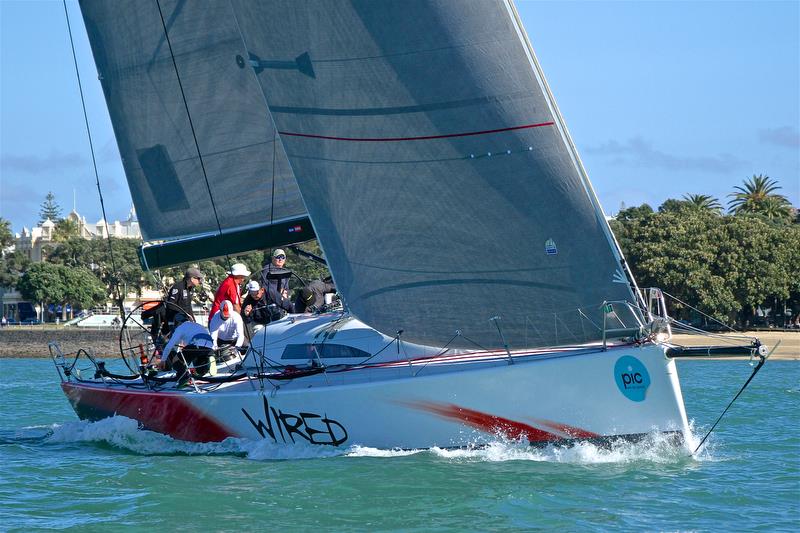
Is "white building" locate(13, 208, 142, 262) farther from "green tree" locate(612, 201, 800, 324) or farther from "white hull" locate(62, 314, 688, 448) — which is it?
"white hull" locate(62, 314, 688, 448)

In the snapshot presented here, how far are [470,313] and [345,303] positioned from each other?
58.5 inches

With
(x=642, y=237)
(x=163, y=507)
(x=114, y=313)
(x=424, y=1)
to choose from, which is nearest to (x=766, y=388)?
(x=424, y=1)

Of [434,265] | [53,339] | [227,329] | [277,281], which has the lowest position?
[227,329]

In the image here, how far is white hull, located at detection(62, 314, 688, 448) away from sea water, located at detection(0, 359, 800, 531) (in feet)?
0.57

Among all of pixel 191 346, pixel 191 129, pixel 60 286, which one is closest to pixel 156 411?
pixel 191 346

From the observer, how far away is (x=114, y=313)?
5872 centimetres

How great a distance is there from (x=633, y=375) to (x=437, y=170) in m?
2.70

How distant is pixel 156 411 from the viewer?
12438mm

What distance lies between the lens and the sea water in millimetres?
8609

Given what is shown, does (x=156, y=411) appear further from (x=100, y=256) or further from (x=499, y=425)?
(x=100, y=256)

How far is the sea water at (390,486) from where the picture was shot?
8609mm

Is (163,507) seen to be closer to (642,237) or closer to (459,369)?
(459,369)

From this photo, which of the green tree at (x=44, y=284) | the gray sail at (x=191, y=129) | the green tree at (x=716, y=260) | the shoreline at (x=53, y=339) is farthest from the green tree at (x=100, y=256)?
the gray sail at (x=191, y=129)

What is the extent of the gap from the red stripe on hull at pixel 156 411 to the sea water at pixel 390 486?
0.12 meters
